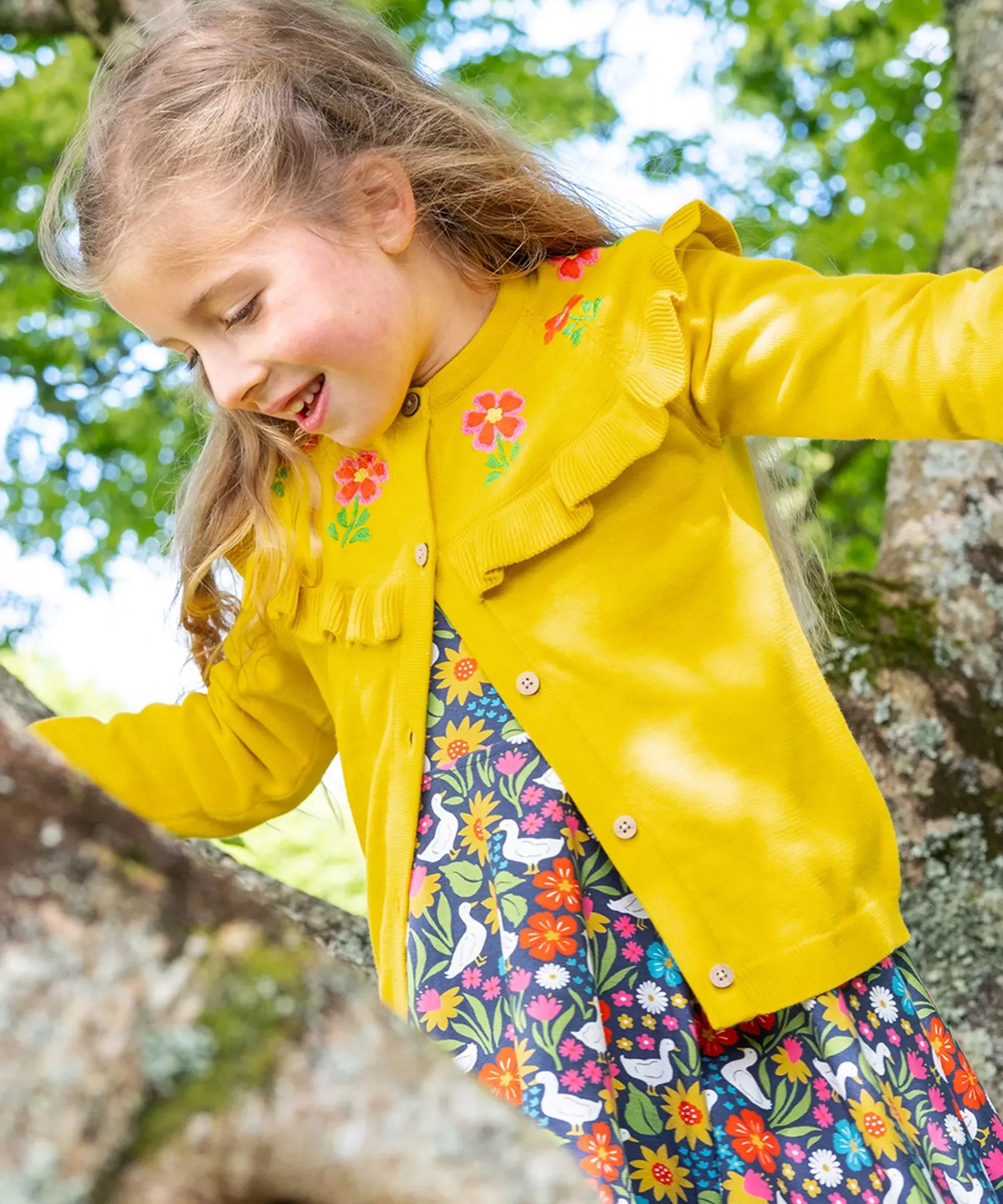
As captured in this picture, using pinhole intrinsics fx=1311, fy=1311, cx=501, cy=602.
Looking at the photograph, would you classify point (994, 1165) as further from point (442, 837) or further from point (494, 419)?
point (494, 419)

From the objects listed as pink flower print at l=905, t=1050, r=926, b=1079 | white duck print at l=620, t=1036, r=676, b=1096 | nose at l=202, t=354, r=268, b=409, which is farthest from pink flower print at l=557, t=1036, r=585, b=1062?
nose at l=202, t=354, r=268, b=409

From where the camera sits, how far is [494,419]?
1812 mm

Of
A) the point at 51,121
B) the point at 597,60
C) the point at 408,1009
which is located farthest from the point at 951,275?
the point at 597,60

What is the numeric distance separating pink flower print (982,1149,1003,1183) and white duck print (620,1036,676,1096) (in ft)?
1.42

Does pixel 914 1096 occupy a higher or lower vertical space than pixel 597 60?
higher

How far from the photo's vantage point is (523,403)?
5.91 ft

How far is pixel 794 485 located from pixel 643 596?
1.92ft

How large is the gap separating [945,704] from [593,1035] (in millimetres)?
1219

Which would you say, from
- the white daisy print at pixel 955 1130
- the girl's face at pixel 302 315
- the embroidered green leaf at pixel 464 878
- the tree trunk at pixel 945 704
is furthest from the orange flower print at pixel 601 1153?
the tree trunk at pixel 945 704

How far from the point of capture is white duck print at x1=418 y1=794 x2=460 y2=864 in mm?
1687

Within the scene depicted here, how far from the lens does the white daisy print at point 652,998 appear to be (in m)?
1.59

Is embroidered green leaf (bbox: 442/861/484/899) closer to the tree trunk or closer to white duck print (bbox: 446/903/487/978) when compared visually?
white duck print (bbox: 446/903/487/978)

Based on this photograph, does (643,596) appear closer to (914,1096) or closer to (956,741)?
(914,1096)

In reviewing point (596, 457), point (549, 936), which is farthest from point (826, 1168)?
point (596, 457)
